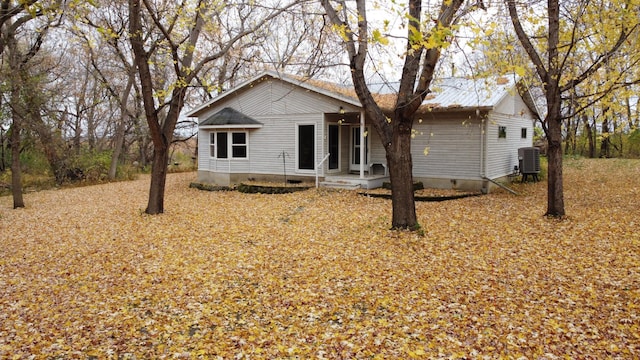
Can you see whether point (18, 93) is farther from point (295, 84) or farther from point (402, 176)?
point (402, 176)

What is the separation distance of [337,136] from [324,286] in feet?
35.2

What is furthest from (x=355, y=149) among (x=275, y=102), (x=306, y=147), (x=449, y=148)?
(x=449, y=148)

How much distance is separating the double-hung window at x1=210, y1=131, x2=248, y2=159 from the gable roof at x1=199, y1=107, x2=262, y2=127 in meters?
0.54

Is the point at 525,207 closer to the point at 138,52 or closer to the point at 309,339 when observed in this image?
the point at 309,339

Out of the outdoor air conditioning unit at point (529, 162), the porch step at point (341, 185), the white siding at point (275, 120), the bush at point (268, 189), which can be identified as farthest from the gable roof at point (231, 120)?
the outdoor air conditioning unit at point (529, 162)

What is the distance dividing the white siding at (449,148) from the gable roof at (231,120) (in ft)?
19.4

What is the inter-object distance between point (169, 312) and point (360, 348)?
2.30 meters

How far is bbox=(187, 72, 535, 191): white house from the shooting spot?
1408 cm

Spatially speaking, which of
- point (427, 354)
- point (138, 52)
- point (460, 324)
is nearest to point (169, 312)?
point (427, 354)

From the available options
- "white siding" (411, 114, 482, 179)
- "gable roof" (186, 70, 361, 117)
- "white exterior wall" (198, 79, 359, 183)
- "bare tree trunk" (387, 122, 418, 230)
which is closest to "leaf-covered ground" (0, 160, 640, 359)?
"bare tree trunk" (387, 122, 418, 230)

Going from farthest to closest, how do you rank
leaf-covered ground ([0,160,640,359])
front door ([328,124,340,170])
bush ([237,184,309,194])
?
front door ([328,124,340,170]), bush ([237,184,309,194]), leaf-covered ground ([0,160,640,359])

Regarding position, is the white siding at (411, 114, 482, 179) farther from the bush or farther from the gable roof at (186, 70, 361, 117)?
the bush

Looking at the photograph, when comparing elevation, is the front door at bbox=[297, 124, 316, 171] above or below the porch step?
above

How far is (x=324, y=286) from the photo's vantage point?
18.6 feet
